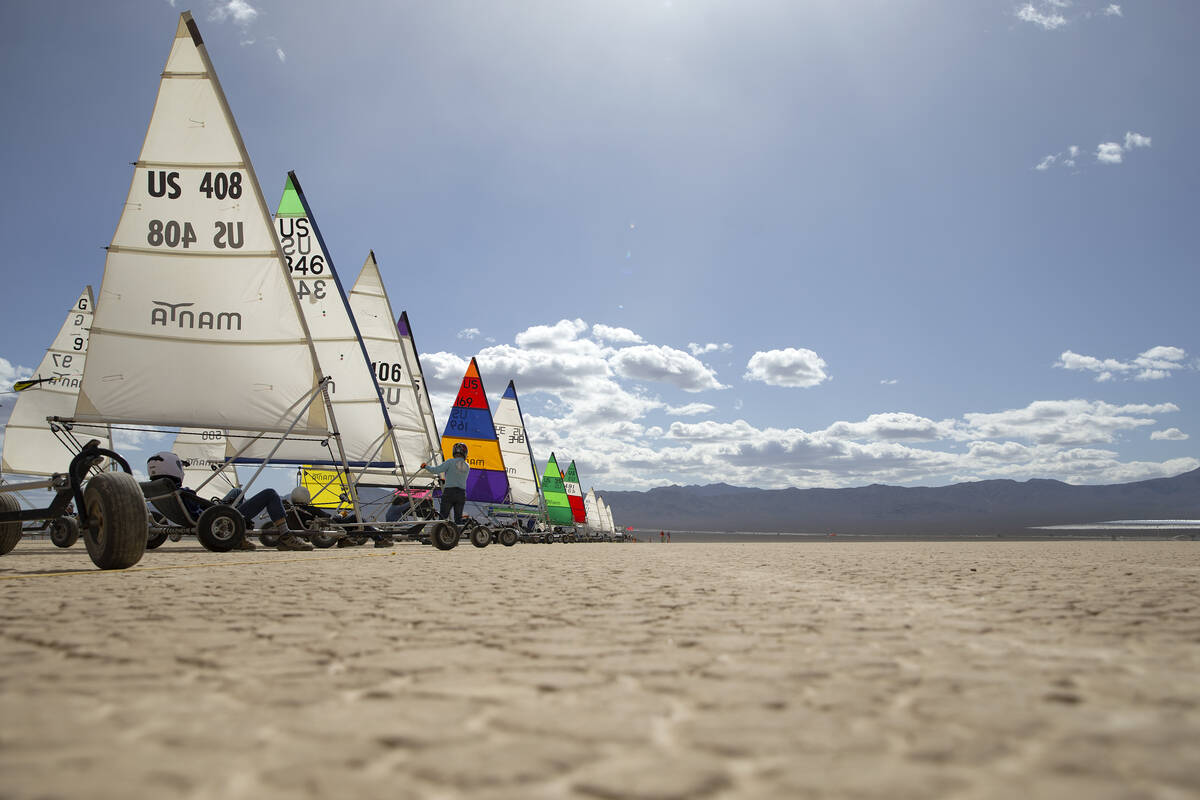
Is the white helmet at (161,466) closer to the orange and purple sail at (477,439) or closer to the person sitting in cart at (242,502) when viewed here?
the person sitting in cart at (242,502)

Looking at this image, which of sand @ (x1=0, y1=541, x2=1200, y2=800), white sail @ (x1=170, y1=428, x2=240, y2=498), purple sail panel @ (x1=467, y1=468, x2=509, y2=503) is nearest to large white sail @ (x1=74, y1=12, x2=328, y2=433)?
sand @ (x1=0, y1=541, x2=1200, y2=800)

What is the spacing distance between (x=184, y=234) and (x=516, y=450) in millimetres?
28461

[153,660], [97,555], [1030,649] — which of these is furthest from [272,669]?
[97,555]

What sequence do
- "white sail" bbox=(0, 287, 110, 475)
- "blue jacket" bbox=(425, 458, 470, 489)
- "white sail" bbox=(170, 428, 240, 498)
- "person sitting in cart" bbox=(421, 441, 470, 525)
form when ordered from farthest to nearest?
"white sail" bbox=(170, 428, 240, 498)
"white sail" bbox=(0, 287, 110, 475)
"blue jacket" bbox=(425, 458, 470, 489)
"person sitting in cart" bbox=(421, 441, 470, 525)

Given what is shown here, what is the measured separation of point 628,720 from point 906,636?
2.04 metres

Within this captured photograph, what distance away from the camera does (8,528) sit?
25.9ft

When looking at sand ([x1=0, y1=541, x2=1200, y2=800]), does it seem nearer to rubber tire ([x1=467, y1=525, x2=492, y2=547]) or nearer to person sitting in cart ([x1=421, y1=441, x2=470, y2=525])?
person sitting in cart ([x1=421, y1=441, x2=470, y2=525])

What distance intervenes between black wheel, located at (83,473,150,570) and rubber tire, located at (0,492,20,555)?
5.12 feet

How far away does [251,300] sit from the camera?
11141 millimetres

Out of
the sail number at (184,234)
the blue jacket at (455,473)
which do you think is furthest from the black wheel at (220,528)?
the blue jacket at (455,473)

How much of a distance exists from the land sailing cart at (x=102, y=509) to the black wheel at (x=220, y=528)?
9.74ft

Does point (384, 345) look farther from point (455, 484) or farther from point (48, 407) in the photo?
point (48, 407)

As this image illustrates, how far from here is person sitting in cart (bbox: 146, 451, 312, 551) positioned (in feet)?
32.1

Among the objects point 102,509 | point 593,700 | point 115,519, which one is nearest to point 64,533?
point 102,509
